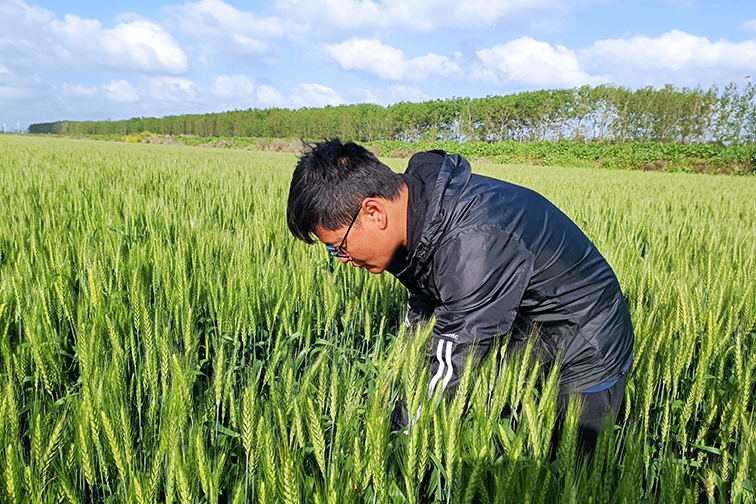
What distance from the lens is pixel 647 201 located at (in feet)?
19.3

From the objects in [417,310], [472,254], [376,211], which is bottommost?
[417,310]

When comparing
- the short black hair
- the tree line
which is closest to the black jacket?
the short black hair

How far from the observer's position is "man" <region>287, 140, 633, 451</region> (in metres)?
1.17

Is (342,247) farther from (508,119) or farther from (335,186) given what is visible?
(508,119)

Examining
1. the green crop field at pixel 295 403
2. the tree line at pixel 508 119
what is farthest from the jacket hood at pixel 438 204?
the tree line at pixel 508 119

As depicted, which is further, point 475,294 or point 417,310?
point 417,310

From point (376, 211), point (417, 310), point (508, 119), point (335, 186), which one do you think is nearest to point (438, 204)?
point (376, 211)

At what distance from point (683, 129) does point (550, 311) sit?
153 feet

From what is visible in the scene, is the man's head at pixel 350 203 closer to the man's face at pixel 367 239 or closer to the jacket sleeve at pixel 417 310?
the man's face at pixel 367 239

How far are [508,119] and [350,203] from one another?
5686 centimetres

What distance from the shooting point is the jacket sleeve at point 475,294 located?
1147 mm

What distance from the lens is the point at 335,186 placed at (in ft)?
3.99

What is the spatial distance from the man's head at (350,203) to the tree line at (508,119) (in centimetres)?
4173

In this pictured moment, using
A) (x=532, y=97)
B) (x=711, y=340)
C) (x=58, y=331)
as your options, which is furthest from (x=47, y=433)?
(x=532, y=97)
